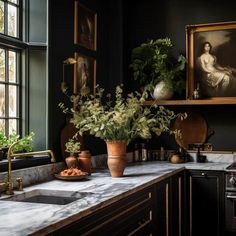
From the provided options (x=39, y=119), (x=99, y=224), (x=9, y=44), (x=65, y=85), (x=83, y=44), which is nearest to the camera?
(x=99, y=224)

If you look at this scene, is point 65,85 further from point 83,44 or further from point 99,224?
point 99,224

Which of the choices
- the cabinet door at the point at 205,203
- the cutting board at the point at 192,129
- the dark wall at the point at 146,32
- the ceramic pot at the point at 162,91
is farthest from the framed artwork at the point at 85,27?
the cabinet door at the point at 205,203

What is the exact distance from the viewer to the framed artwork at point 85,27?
4168 millimetres

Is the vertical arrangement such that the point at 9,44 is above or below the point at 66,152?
above

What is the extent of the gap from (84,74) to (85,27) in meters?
0.50

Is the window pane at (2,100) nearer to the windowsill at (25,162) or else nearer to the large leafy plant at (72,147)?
the windowsill at (25,162)

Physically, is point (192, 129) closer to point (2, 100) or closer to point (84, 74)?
point (84, 74)

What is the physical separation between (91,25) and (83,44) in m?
0.32

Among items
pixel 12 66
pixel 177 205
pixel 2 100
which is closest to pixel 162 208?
pixel 177 205

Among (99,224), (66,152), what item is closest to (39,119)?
(66,152)

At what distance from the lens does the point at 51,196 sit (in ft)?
9.74

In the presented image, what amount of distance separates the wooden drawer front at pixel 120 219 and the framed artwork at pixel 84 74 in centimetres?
130

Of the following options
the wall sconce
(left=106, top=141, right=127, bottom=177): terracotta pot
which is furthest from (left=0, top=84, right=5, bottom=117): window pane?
(left=106, top=141, right=127, bottom=177): terracotta pot

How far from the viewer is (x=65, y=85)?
12.8ft
